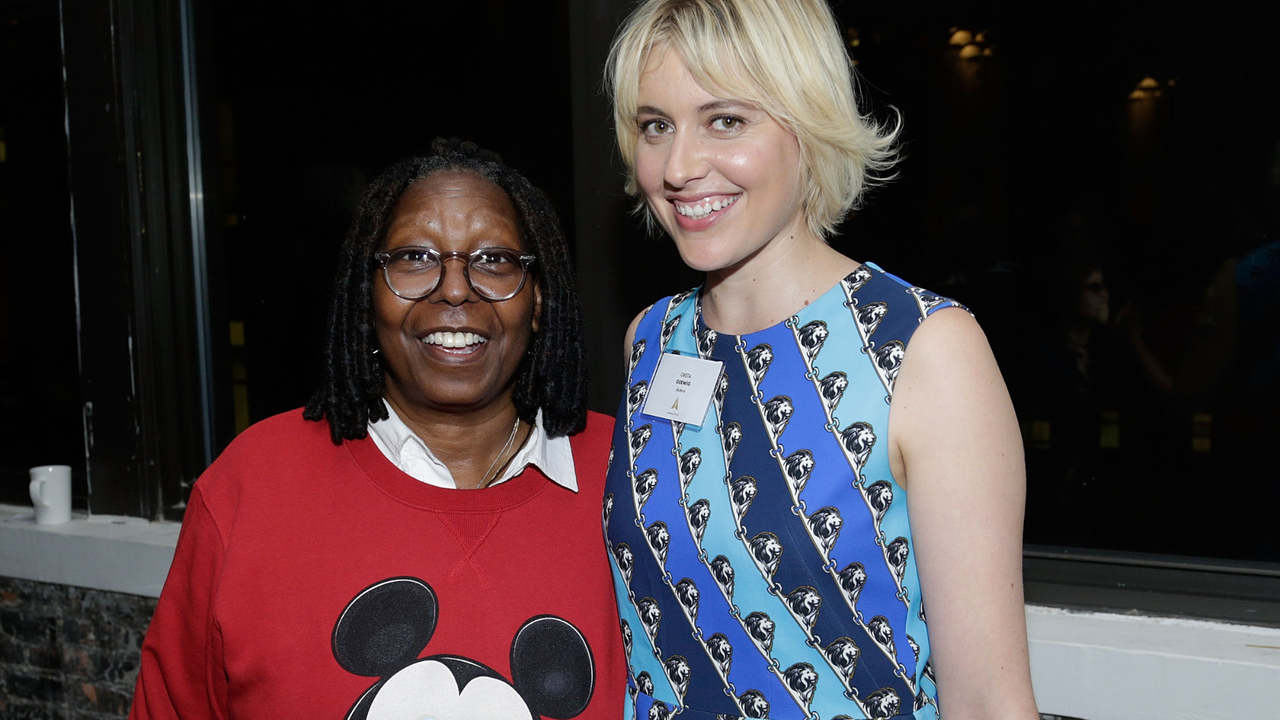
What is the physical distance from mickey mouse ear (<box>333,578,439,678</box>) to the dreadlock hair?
30 cm

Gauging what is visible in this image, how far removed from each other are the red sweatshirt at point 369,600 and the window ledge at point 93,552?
1652 mm

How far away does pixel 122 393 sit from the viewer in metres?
3.30

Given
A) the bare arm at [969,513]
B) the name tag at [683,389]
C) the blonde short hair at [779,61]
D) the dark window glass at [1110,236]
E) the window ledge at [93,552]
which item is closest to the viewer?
the bare arm at [969,513]

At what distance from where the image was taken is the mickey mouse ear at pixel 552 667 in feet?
4.67

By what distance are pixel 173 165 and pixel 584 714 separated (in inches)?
108

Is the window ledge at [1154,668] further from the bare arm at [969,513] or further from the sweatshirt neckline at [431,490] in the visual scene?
the sweatshirt neckline at [431,490]

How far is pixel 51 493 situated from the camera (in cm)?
329

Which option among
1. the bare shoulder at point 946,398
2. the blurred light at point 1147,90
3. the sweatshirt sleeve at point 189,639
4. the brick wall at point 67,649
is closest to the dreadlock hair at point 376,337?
the sweatshirt sleeve at point 189,639

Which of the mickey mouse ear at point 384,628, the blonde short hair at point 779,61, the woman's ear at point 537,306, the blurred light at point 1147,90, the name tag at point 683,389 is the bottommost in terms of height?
the mickey mouse ear at point 384,628

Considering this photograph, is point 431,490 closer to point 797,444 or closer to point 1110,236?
point 797,444

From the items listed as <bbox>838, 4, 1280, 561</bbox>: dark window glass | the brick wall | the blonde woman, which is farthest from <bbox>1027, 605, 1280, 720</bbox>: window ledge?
the brick wall

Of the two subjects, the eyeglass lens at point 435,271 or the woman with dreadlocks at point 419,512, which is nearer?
the woman with dreadlocks at point 419,512

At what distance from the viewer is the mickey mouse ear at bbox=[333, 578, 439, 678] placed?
140 centimetres

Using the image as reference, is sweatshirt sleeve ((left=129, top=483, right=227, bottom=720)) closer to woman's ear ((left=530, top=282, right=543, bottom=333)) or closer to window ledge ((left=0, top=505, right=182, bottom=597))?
woman's ear ((left=530, top=282, right=543, bottom=333))
